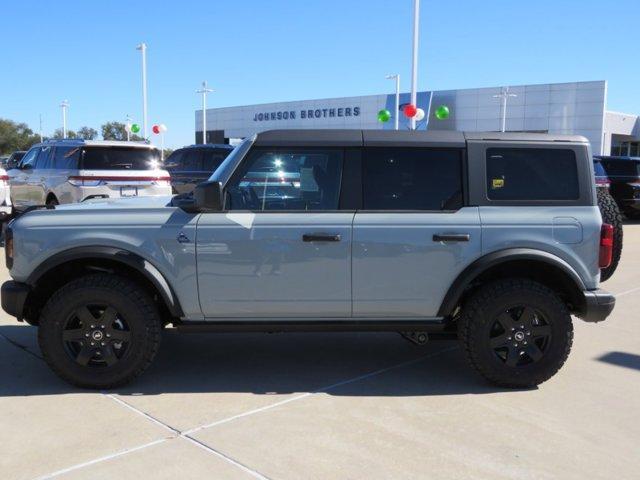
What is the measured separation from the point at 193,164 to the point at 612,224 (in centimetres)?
1160

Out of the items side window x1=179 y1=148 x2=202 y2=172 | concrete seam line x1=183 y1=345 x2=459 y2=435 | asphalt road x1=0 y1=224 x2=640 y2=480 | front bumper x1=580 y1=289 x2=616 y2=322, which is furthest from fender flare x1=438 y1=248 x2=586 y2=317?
side window x1=179 y1=148 x2=202 y2=172

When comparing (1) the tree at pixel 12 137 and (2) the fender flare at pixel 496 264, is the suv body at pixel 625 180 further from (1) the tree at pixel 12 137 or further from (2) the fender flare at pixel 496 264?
(1) the tree at pixel 12 137

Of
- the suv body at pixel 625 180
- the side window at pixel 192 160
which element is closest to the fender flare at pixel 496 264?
the side window at pixel 192 160

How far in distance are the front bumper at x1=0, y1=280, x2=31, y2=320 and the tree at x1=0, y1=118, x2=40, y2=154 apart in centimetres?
8354

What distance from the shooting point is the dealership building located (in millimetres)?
40906

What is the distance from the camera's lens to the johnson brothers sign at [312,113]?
50.7 meters

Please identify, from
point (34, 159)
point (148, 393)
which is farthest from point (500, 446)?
point (34, 159)

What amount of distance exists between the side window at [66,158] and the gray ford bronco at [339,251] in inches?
273

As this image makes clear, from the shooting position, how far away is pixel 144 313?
4270 mm

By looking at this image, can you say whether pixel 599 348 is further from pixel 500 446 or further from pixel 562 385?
pixel 500 446

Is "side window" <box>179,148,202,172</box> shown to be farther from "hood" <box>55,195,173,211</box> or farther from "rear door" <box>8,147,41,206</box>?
"hood" <box>55,195,173,211</box>

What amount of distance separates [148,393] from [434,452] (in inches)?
81.2

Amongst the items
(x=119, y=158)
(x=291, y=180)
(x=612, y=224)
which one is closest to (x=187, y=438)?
(x=291, y=180)

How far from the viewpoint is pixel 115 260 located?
4234mm
